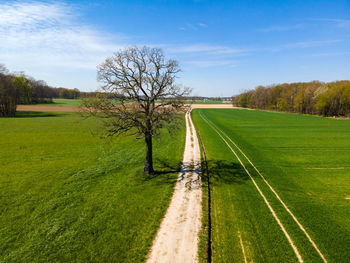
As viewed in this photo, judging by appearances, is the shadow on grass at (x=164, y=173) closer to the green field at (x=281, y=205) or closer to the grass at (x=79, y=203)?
the grass at (x=79, y=203)

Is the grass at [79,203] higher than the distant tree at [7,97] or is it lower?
lower

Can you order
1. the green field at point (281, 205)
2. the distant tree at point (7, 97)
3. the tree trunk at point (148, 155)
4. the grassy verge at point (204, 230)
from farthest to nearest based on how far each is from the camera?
the distant tree at point (7, 97)
the tree trunk at point (148, 155)
the green field at point (281, 205)
the grassy verge at point (204, 230)

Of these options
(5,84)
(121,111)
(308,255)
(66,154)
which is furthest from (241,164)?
(5,84)

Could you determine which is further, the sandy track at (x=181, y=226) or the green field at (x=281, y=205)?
the green field at (x=281, y=205)

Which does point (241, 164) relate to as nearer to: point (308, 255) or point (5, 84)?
point (308, 255)

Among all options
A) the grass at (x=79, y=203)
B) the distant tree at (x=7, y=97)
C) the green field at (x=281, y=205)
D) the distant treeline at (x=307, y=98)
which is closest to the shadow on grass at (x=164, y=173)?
the grass at (x=79, y=203)

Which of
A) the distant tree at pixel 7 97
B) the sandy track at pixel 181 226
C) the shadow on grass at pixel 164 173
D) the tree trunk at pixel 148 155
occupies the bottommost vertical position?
the sandy track at pixel 181 226
